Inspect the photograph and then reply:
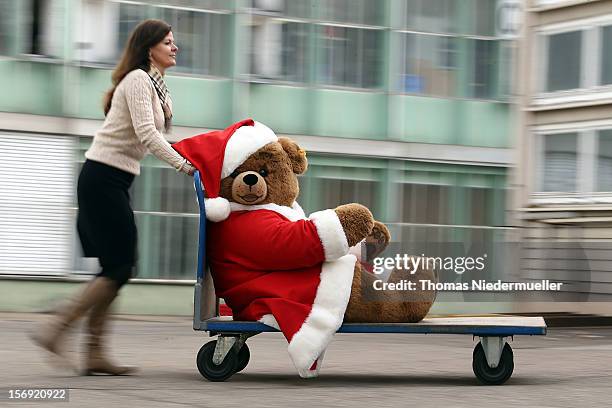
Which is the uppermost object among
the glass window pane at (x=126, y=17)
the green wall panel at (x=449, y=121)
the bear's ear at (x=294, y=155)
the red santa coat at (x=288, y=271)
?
the glass window pane at (x=126, y=17)

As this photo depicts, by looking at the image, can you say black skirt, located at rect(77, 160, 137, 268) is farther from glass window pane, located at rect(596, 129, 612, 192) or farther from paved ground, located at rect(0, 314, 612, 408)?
glass window pane, located at rect(596, 129, 612, 192)

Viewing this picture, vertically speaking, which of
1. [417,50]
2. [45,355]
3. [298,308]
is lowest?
[45,355]

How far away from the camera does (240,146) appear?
8.12 meters

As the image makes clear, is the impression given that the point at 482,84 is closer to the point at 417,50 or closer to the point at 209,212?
the point at 417,50

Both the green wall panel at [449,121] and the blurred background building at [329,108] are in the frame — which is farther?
the green wall panel at [449,121]

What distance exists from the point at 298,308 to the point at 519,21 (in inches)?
686

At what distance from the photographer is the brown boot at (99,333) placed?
8.05 metres

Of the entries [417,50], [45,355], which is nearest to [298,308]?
[45,355]

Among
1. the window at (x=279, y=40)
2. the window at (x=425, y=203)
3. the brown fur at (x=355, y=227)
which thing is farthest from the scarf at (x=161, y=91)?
the window at (x=425, y=203)

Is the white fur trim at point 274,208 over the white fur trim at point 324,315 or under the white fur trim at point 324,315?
over

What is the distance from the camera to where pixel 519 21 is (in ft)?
A: 80.0

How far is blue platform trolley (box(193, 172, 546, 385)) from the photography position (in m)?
7.93

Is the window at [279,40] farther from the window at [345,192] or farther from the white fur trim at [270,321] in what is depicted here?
the white fur trim at [270,321]

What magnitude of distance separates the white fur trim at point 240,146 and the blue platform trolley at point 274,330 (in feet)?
0.74
